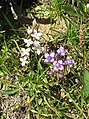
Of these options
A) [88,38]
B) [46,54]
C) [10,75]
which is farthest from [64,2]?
[10,75]

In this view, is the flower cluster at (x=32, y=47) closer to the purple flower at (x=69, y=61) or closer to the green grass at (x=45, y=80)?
the green grass at (x=45, y=80)

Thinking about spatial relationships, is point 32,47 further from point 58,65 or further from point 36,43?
point 58,65

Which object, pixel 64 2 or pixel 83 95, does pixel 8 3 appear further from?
pixel 83 95

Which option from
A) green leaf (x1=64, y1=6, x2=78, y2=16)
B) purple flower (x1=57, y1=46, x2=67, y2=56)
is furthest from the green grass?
purple flower (x1=57, y1=46, x2=67, y2=56)

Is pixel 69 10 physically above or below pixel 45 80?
above

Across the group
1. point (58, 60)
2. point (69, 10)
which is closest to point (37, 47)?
point (58, 60)

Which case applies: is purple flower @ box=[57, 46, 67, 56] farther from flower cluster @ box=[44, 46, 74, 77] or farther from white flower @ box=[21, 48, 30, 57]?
white flower @ box=[21, 48, 30, 57]

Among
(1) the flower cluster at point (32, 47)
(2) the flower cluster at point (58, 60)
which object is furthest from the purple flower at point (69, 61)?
(1) the flower cluster at point (32, 47)

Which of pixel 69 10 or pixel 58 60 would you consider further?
pixel 69 10

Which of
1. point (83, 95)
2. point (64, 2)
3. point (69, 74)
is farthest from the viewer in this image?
point (64, 2)
